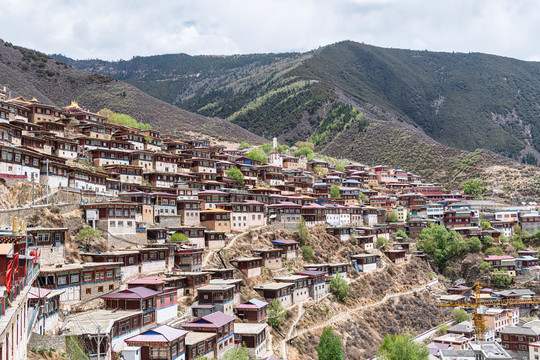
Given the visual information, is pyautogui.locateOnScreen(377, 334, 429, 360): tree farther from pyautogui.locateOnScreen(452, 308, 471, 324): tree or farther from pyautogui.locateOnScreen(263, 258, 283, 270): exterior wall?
pyautogui.locateOnScreen(452, 308, 471, 324): tree

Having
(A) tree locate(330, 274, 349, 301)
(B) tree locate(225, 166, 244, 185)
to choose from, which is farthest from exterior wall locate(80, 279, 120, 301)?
(B) tree locate(225, 166, 244, 185)

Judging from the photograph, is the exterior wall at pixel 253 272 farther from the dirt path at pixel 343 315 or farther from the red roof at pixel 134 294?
the red roof at pixel 134 294

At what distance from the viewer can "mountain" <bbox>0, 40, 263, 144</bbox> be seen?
139125 millimetres

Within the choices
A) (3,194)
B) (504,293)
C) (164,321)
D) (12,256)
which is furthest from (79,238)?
(504,293)

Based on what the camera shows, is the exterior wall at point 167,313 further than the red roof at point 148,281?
No

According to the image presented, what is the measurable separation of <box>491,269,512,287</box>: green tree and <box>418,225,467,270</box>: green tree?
7.57 metres

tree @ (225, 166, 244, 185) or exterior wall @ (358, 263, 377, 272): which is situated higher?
tree @ (225, 166, 244, 185)

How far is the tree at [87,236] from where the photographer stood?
43.3 metres

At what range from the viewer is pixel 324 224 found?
8100 cm

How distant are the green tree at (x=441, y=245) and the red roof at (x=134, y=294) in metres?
→ 67.2

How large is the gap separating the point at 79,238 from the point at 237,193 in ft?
102

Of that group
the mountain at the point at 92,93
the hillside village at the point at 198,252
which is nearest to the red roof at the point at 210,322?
the hillside village at the point at 198,252

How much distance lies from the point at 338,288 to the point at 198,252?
22.7 metres

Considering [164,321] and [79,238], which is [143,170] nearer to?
[79,238]
